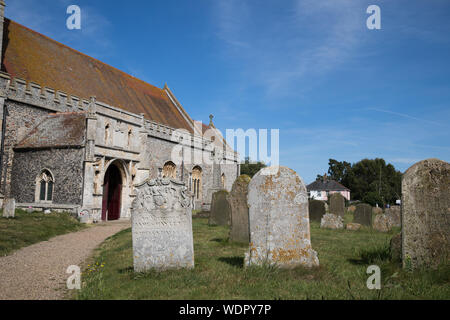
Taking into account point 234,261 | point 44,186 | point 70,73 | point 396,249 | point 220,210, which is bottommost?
point 234,261

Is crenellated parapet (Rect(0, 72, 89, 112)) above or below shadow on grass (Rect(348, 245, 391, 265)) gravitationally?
above

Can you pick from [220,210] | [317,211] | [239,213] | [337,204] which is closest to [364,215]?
[317,211]

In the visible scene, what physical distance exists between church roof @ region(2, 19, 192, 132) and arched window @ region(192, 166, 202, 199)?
13.3 ft

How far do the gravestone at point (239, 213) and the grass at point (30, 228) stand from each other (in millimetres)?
5038

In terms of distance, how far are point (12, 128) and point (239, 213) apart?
11.8 m

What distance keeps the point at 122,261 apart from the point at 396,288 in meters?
4.42

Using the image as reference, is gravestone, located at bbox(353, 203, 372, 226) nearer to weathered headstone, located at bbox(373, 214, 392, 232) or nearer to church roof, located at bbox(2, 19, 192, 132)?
weathered headstone, located at bbox(373, 214, 392, 232)

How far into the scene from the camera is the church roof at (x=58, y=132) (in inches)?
546

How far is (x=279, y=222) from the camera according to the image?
480cm

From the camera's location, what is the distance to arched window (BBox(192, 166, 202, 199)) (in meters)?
24.8

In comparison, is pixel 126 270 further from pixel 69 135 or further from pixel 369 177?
pixel 369 177

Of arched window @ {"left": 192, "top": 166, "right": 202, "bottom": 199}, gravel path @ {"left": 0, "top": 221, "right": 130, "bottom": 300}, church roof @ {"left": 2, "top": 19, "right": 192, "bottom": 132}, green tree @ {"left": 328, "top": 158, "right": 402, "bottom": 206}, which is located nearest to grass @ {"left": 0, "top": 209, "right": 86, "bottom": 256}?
gravel path @ {"left": 0, "top": 221, "right": 130, "bottom": 300}

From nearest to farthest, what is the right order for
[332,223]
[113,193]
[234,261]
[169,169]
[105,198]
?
1. [234,261]
2. [332,223]
3. [105,198]
4. [113,193]
5. [169,169]
